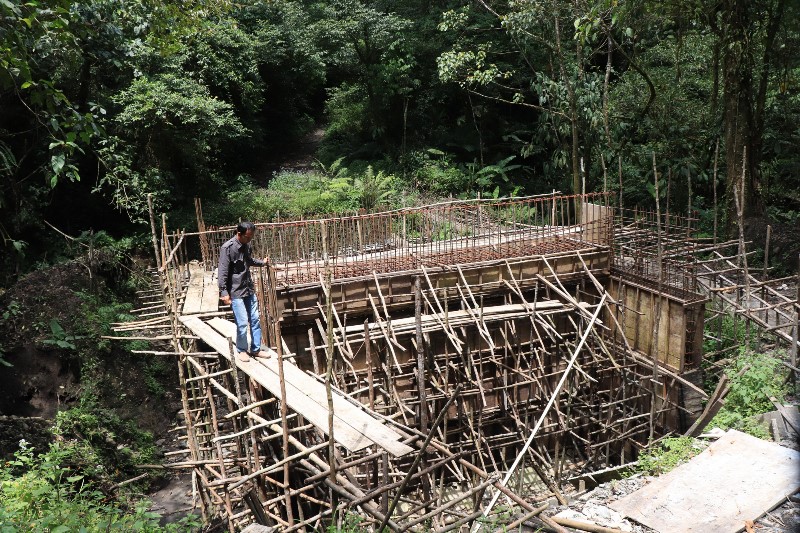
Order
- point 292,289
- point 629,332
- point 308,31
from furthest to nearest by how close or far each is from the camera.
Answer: point 308,31, point 629,332, point 292,289

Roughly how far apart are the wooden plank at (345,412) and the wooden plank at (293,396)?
0.17 ft

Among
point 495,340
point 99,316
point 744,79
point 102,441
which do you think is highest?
point 744,79

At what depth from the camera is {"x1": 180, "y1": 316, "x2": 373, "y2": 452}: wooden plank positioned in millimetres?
6391

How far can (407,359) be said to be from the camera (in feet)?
39.8

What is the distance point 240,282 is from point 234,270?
18 centimetres

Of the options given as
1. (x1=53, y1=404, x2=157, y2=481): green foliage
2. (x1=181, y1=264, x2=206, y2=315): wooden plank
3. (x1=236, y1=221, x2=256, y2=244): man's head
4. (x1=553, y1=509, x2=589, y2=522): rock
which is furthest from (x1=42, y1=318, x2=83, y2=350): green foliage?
(x1=553, y1=509, x2=589, y2=522): rock

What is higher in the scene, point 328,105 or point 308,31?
point 308,31

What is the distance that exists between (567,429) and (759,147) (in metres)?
11.9

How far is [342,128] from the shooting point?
87.3 ft

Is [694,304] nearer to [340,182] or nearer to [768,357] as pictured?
[768,357]

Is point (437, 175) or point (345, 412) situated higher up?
point (437, 175)

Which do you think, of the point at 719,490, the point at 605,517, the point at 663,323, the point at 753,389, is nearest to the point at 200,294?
the point at 605,517

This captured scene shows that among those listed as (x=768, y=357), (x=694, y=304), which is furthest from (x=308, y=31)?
(x=768, y=357)

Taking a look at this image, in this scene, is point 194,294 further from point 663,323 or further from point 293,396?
point 663,323
